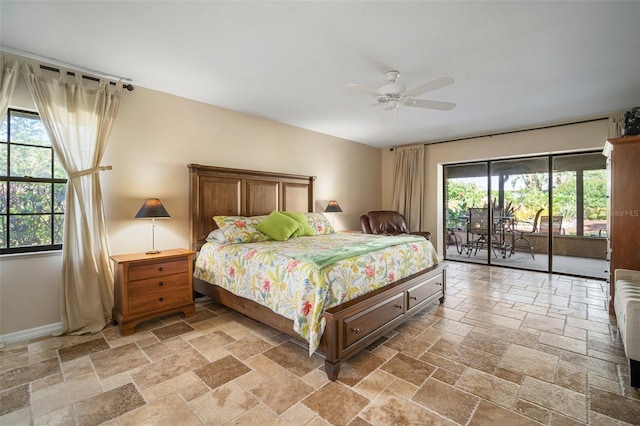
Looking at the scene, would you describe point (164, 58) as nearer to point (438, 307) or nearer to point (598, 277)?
point (438, 307)

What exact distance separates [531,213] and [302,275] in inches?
206

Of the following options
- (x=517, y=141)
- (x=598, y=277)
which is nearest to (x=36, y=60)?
(x=517, y=141)

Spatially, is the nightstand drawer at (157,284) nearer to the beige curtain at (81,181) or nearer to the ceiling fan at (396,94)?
the beige curtain at (81,181)

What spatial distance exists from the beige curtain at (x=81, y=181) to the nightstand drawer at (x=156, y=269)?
1.47 feet

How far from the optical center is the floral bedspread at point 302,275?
2.16 m

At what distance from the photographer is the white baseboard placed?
2.60 meters

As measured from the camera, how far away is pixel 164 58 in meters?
2.71

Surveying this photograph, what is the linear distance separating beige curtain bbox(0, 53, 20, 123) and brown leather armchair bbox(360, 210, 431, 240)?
5066 mm

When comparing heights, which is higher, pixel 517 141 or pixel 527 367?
pixel 517 141

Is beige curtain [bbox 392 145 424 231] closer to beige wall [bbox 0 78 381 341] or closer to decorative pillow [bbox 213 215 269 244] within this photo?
beige wall [bbox 0 78 381 341]

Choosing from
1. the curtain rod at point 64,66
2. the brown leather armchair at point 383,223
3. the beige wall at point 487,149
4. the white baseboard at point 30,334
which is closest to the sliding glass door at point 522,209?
the beige wall at point 487,149

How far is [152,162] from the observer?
11.3ft

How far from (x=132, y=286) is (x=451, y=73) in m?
3.86

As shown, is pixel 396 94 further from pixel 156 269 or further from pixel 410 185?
pixel 410 185
